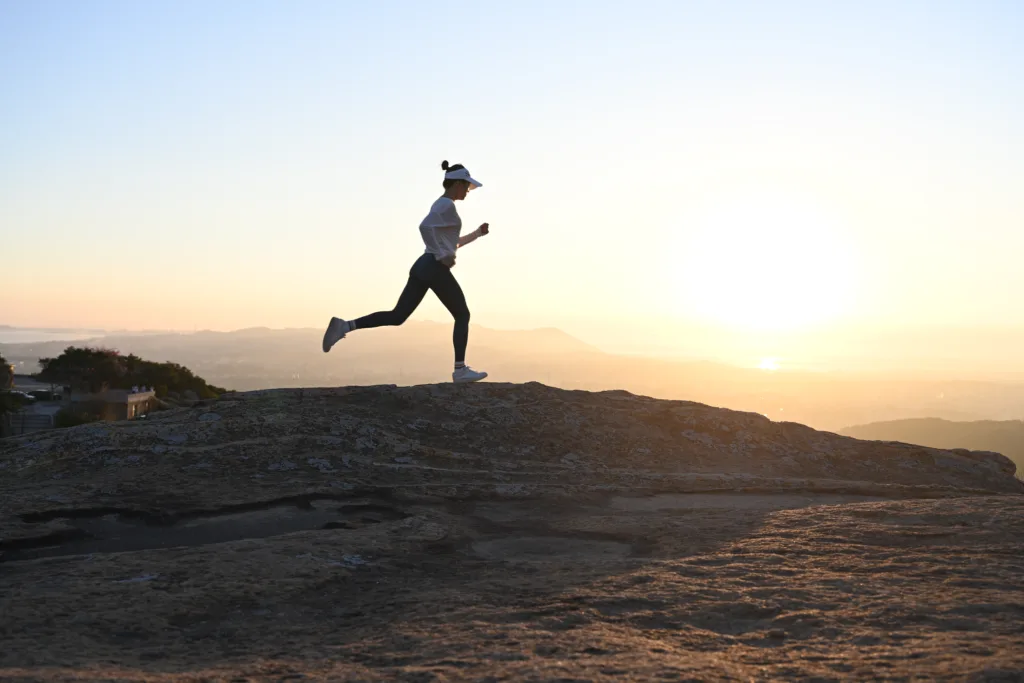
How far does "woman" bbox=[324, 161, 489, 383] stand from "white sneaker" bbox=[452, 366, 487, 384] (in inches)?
3.2

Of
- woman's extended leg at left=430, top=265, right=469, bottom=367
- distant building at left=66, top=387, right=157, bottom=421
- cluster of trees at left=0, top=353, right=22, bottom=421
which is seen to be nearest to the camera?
woman's extended leg at left=430, top=265, right=469, bottom=367

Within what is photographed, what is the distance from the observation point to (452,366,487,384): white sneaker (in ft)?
41.2

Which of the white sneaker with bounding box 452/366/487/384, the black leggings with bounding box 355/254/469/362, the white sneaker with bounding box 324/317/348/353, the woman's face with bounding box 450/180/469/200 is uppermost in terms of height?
the woman's face with bounding box 450/180/469/200

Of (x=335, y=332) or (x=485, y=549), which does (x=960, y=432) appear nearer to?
(x=335, y=332)

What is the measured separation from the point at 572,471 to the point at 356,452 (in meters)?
2.25

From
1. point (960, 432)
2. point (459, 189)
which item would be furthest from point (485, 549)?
point (960, 432)

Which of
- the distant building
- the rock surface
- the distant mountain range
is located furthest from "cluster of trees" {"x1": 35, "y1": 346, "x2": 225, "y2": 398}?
the distant mountain range

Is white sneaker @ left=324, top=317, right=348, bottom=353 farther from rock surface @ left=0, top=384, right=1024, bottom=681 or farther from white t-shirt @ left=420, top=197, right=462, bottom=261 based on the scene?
white t-shirt @ left=420, top=197, right=462, bottom=261

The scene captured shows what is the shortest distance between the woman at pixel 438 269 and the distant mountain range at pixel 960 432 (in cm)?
11831

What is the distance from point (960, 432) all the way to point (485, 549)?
175473 millimetres

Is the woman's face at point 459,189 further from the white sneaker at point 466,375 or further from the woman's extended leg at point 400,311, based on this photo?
the white sneaker at point 466,375

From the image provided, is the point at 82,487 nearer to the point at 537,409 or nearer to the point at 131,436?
the point at 131,436

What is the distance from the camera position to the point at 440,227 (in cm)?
1202

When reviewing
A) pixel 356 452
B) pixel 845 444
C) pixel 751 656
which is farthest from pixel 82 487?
pixel 845 444
